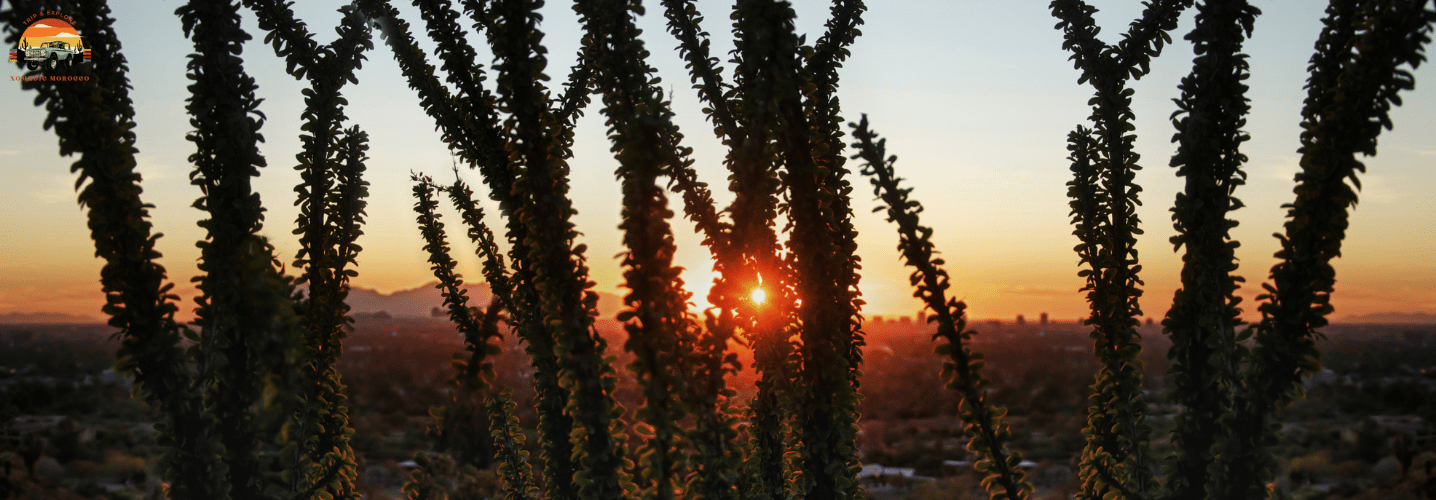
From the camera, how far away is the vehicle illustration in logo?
2.06 meters

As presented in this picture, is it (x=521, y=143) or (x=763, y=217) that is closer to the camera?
(x=521, y=143)

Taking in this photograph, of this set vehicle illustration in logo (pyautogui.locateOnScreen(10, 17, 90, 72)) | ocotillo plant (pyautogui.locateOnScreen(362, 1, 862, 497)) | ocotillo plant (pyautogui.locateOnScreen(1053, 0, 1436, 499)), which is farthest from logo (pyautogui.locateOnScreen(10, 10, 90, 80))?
ocotillo plant (pyautogui.locateOnScreen(1053, 0, 1436, 499))

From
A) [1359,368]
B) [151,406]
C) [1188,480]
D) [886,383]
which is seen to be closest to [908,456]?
[886,383]

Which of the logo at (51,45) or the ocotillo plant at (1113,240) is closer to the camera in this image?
the logo at (51,45)

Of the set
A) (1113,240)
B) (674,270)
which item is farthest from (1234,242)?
(674,270)

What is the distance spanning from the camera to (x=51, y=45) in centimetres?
221

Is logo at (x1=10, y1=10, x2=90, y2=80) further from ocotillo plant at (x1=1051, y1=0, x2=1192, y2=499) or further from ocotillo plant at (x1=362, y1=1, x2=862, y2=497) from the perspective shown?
ocotillo plant at (x1=1051, y1=0, x2=1192, y2=499)

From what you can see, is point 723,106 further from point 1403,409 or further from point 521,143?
point 1403,409

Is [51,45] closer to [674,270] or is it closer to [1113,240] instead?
[674,270]

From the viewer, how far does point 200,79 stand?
7.13 ft

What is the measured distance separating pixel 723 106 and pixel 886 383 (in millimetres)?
34706

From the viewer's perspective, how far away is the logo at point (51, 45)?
2037mm

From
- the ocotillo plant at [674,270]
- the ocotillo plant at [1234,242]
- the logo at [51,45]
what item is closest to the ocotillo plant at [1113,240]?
the ocotillo plant at [1234,242]

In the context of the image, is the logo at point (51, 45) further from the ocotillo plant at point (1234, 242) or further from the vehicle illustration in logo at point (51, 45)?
the ocotillo plant at point (1234, 242)
